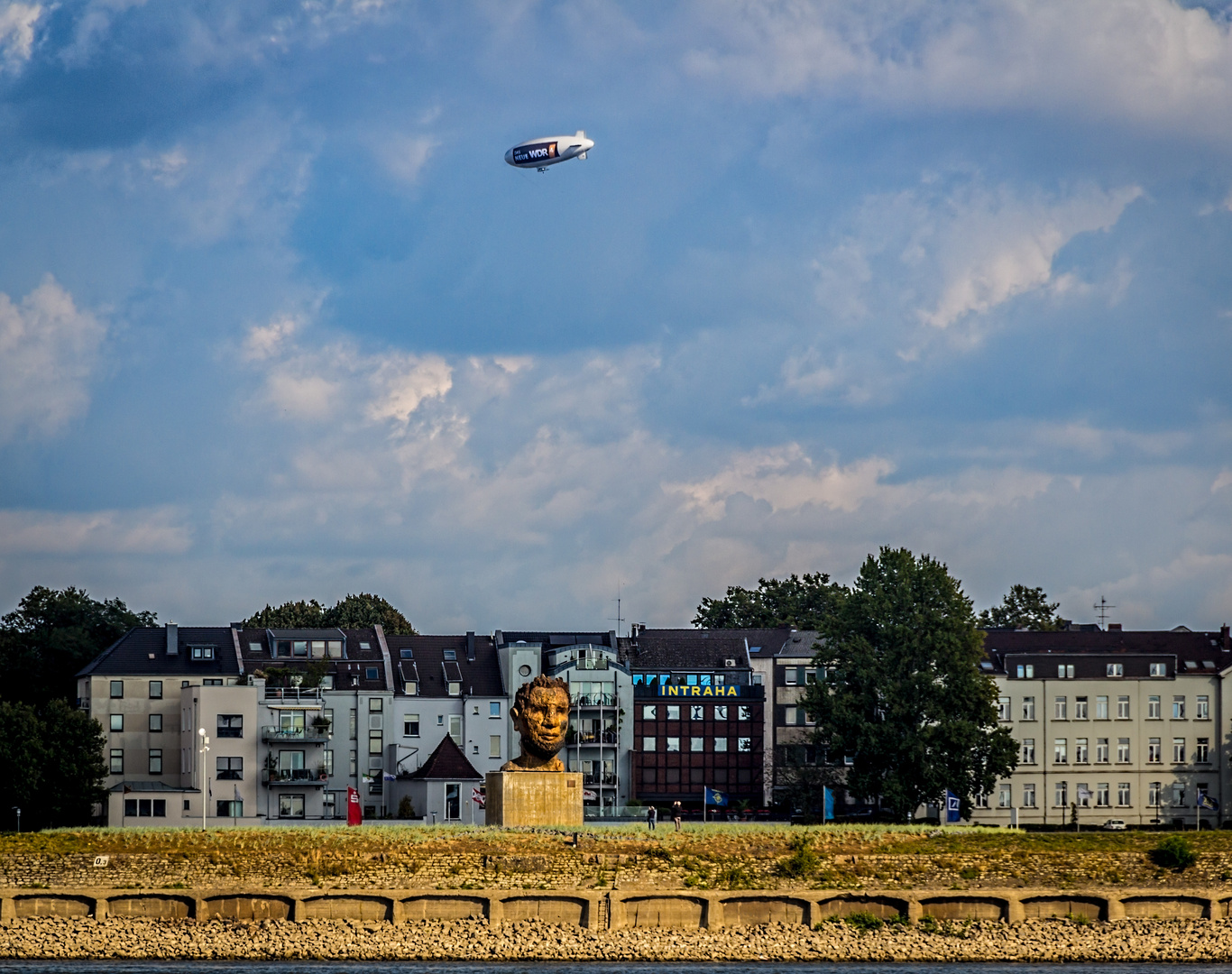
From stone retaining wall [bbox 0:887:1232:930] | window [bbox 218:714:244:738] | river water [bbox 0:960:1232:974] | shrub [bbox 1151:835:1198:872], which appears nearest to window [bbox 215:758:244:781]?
window [bbox 218:714:244:738]

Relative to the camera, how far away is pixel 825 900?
→ 6575 cm

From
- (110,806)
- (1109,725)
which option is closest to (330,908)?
(110,806)

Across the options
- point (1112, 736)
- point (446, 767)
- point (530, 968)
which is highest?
point (1112, 736)

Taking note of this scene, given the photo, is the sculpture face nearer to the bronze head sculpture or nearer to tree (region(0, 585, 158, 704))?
the bronze head sculpture

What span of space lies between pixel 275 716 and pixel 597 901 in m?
54.0

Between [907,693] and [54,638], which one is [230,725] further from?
[907,693]

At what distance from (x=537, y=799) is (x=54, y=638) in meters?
66.9

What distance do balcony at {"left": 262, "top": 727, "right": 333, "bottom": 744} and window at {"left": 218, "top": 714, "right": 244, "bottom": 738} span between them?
4.57 feet

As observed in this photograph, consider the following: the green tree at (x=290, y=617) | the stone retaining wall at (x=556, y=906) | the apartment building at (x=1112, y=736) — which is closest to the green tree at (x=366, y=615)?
the green tree at (x=290, y=617)

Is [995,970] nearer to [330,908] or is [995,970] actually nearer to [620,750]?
[330,908]

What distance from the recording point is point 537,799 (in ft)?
238

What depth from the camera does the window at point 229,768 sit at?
371 ft

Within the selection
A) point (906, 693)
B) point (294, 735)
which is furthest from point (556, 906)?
point (294, 735)

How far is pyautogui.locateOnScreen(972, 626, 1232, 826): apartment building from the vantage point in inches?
4820
